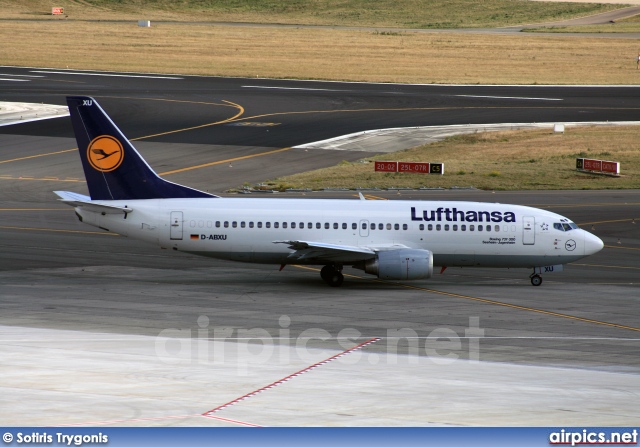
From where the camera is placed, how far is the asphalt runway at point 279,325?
20.5m

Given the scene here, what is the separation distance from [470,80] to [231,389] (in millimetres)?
103149

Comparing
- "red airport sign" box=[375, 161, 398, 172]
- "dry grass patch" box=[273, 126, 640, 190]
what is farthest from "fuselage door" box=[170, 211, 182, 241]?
"red airport sign" box=[375, 161, 398, 172]

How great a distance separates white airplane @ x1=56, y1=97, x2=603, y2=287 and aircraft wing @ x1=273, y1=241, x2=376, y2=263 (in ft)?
0.17

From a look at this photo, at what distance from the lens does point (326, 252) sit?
42.8m

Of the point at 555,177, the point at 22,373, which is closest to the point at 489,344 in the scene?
the point at 22,373

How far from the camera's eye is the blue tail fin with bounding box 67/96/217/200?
43.8 meters

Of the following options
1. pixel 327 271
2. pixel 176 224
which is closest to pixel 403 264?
pixel 327 271

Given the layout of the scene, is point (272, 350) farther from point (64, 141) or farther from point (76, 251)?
point (64, 141)

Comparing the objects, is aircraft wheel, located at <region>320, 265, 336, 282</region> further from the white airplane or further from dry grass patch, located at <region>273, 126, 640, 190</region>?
dry grass patch, located at <region>273, 126, 640, 190</region>

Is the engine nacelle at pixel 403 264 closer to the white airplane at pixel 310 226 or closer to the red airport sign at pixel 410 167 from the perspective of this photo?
the white airplane at pixel 310 226

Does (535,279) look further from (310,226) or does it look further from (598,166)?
(598,166)

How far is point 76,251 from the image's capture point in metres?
50.5

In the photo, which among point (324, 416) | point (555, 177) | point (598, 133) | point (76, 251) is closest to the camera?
point (324, 416)

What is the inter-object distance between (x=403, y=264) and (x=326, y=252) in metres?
3.33
